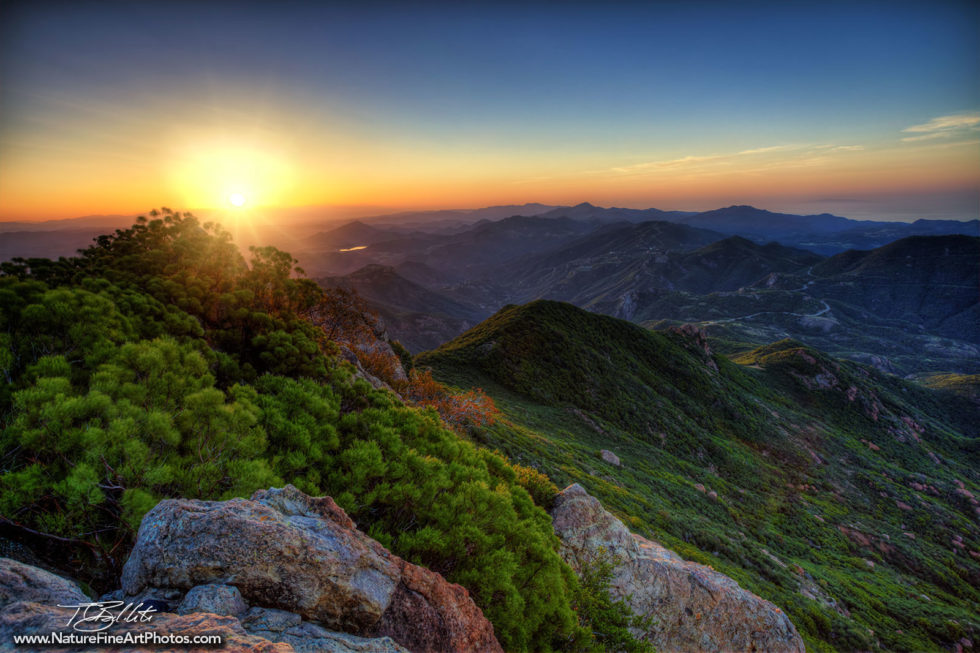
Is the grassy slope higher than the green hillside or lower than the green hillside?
lower

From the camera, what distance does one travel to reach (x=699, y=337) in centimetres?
8206

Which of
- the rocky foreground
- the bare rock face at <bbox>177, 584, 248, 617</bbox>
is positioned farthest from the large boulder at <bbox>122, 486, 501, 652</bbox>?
the bare rock face at <bbox>177, 584, 248, 617</bbox>

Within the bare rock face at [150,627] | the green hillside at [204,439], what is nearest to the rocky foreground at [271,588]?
the bare rock face at [150,627]

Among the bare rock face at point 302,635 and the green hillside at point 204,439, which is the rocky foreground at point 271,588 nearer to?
the bare rock face at point 302,635

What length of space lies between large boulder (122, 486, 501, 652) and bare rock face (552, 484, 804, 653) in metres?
6.23

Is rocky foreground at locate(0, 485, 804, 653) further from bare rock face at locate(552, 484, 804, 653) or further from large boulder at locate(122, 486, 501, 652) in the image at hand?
bare rock face at locate(552, 484, 804, 653)

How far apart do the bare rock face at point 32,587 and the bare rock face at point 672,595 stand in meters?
10.5

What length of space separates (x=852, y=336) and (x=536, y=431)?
814 ft

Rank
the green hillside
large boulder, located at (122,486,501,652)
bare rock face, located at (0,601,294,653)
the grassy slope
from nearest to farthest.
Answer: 1. bare rock face, located at (0,601,294,653)
2. large boulder, located at (122,486,501,652)
3. the green hillside
4. the grassy slope

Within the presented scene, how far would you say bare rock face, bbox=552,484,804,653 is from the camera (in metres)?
11.1

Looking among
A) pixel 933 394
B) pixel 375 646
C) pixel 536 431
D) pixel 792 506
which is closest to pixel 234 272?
pixel 375 646

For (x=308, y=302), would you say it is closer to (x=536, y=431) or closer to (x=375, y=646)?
(x=375, y=646)
